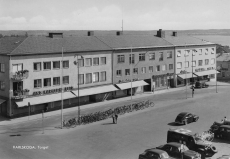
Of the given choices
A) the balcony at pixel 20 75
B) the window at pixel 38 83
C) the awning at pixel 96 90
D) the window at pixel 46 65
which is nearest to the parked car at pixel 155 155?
the balcony at pixel 20 75

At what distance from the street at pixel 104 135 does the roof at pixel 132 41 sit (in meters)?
16.9

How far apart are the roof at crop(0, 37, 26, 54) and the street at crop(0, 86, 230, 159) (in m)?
12.2

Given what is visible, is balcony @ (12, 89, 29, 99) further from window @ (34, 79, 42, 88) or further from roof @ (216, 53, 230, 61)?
roof @ (216, 53, 230, 61)

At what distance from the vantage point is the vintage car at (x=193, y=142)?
29.2 metres

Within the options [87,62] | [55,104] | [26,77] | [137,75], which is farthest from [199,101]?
[26,77]

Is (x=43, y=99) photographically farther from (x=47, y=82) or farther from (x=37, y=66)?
(x=37, y=66)

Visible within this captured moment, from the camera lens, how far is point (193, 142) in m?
30.9

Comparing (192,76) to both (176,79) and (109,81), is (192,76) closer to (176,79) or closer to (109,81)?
(176,79)

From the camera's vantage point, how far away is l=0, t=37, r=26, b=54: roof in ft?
157

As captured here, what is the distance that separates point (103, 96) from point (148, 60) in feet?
49.2

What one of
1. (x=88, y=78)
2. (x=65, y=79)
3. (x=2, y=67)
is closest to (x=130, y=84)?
(x=88, y=78)

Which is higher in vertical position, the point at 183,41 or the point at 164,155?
the point at 183,41

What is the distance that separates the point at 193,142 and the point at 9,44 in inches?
1342

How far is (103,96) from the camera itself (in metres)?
58.8
